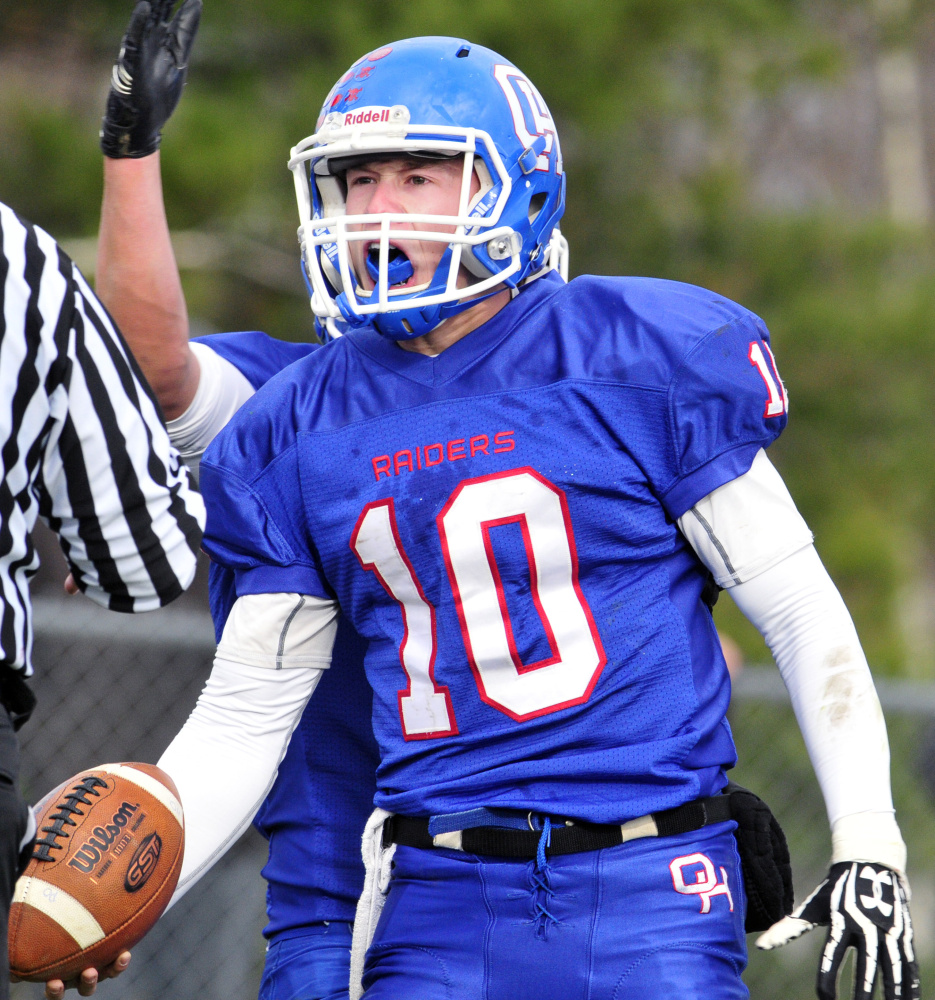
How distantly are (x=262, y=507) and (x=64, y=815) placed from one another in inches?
22.6

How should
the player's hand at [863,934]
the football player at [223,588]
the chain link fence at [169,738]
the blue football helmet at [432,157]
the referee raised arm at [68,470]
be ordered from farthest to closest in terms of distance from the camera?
the chain link fence at [169,738] → the football player at [223,588] → the blue football helmet at [432,157] → the player's hand at [863,934] → the referee raised arm at [68,470]

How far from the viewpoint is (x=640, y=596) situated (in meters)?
2.16

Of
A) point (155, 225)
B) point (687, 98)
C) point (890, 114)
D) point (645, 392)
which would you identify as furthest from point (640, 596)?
point (890, 114)

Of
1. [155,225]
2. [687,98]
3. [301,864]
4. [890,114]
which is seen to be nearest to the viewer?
[301,864]

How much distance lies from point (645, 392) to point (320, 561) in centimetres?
60

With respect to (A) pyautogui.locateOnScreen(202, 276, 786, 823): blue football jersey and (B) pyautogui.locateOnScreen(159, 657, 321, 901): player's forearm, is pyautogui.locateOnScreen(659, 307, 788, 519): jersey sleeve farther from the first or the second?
(B) pyautogui.locateOnScreen(159, 657, 321, 901): player's forearm

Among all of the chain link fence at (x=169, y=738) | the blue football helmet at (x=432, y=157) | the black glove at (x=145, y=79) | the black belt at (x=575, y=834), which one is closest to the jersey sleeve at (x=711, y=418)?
the blue football helmet at (x=432, y=157)

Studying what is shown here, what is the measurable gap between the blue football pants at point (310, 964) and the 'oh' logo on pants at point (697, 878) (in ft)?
2.52

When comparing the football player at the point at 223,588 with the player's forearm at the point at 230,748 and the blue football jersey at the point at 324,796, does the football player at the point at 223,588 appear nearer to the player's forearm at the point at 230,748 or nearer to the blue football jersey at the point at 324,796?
the blue football jersey at the point at 324,796

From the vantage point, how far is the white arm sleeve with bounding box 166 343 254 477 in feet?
9.57

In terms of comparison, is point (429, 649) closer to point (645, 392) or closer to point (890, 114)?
point (645, 392)

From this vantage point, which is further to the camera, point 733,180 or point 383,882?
point 733,180

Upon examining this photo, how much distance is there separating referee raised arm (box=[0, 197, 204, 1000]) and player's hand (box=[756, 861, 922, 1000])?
1005mm

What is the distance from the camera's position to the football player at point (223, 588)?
2641 millimetres
